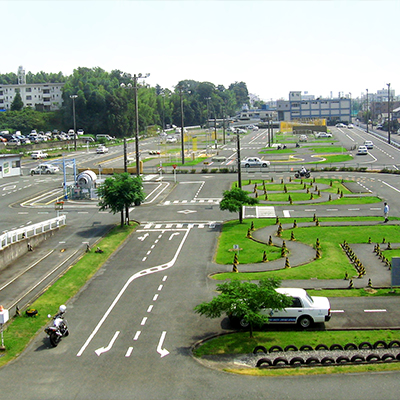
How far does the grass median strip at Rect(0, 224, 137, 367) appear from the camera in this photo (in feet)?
82.7

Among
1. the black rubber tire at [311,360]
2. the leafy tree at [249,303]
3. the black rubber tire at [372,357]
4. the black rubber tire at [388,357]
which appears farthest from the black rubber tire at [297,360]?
the black rubber tire at [388,357]

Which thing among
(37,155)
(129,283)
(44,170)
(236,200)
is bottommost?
(129,283)

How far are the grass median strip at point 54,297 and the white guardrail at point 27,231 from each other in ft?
17.2

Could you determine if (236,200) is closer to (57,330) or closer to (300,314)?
(300,314)

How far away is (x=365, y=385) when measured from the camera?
774 inches

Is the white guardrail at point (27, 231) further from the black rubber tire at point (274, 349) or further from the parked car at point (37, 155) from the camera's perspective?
the parked car at point (37, 155)

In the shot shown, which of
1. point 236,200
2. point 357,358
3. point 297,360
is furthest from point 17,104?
point 357,358

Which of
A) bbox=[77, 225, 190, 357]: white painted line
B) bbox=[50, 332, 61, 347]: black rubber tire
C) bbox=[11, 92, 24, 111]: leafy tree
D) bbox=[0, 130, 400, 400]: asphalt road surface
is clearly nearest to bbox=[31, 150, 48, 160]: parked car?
bbox=[0, 130, 400, 400]: asphalt road surface

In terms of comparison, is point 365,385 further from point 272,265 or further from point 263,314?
point 272,265

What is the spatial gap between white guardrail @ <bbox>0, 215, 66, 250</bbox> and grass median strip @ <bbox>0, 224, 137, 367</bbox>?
5.24m

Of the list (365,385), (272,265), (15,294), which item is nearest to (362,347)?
(365,385)

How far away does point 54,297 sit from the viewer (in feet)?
104

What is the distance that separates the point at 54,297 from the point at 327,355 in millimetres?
16405

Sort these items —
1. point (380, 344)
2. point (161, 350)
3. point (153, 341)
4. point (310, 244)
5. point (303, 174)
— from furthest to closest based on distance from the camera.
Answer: point (303, 174), point (310, 244), point (153, 341), point (161, 350), point (380, 344)
